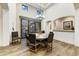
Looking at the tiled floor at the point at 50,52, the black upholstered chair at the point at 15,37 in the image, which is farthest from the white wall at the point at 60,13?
the black upholstered chair at the point at 15,37

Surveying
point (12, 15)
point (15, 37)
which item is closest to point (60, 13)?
point (12, 15)

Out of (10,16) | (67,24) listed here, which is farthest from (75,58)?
(10,16)

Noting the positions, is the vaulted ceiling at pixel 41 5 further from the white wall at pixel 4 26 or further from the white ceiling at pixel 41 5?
the white wall at pixel 4 26

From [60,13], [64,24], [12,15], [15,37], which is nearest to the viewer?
[12,15]

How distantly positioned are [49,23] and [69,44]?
3.74ft

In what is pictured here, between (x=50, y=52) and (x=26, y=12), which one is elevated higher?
(x=26, y=12)

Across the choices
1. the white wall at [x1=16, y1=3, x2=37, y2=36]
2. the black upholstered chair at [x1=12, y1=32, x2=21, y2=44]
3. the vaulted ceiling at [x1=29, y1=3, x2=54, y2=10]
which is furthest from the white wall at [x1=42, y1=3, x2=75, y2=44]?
the black upholstered chair at [x1=12, y1=32, x2=21, y2=44]

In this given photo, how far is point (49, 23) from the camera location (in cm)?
422

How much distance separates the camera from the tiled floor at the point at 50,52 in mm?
3844

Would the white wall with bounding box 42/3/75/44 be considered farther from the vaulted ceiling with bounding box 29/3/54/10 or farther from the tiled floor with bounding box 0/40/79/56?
the tiled floor with bounding box 0/40/79/56

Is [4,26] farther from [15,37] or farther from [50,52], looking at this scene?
[50,52]

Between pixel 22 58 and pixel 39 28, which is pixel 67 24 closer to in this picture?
pixel 39 28

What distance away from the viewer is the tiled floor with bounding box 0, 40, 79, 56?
384 cm

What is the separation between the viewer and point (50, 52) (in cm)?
422
